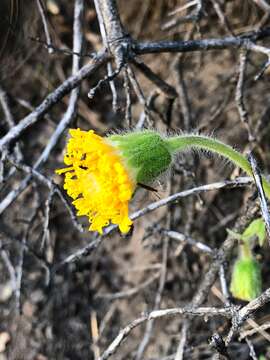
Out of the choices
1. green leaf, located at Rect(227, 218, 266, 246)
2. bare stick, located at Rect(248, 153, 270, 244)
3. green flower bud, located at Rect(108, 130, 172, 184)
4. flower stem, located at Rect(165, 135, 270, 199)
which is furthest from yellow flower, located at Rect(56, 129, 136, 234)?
green leaf, located at Rect(227, 218, 266, 246)

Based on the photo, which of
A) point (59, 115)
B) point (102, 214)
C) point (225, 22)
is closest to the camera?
point (102, 214)

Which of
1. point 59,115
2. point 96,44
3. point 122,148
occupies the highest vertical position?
point 96,44

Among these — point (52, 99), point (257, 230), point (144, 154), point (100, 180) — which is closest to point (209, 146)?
point (144, 154)

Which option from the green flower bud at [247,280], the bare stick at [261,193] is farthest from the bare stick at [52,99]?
the green flower bud at [247,280]

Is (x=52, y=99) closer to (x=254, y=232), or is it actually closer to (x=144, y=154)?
(x=144, y=154)

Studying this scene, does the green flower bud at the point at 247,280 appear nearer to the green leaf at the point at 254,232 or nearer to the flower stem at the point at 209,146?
the green leaf at the point at 254,232

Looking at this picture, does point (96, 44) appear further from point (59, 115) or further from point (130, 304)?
point (130, 304)

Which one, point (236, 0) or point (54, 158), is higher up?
point (236, 0)

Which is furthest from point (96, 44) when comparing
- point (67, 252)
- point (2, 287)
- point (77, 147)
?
point (77, 147)
